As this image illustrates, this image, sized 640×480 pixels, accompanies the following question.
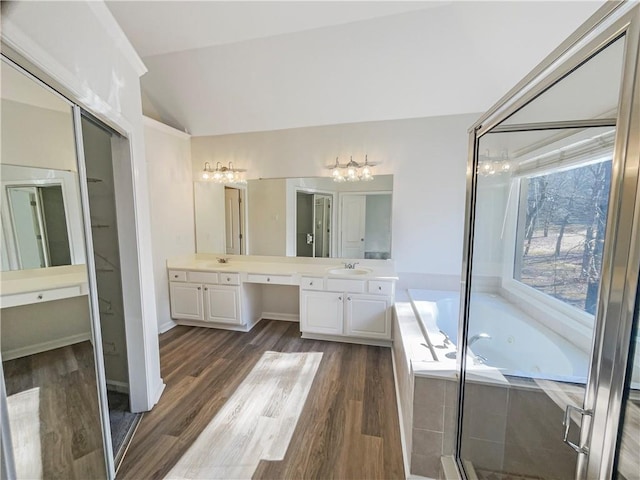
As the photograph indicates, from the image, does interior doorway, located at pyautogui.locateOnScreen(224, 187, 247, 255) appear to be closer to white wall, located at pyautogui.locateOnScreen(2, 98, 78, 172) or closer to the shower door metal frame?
white wall, located at pyautogui.locateOnScreen(2, 98, 78, 172)

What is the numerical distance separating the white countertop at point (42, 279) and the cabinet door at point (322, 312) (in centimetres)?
203

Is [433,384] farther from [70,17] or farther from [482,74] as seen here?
[482,74]

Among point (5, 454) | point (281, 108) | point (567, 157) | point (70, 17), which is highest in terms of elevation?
point (281, 108)

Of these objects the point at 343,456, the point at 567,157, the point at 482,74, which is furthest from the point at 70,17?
the point at 482,74

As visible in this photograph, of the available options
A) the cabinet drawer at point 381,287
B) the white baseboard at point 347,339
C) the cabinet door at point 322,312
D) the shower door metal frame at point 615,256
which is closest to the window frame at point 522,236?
the shower door metal frame at point 615,256

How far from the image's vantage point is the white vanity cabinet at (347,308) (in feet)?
9.23

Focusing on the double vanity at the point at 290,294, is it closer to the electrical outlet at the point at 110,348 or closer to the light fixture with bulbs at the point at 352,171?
the light fixture with bulbs at the point at 352,171

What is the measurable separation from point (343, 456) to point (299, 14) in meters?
3.20

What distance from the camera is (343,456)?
61.3 inches

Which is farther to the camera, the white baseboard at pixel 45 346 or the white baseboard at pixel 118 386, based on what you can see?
the white baseboard at pixel 118 386

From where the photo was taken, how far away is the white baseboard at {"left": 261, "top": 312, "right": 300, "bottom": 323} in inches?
143

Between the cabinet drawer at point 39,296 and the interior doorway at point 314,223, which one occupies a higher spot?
the interior doorway at point 314,223

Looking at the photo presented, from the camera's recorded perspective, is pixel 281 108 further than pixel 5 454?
Yes

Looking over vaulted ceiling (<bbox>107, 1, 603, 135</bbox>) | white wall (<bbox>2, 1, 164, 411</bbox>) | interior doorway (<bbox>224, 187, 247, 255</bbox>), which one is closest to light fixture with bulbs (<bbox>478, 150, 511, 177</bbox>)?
vaulted ceiling (<bbox>107, 1, 603, 135</bbox>)
